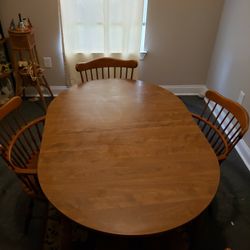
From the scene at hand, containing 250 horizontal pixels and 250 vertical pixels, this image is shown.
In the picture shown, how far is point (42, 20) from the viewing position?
2566mm

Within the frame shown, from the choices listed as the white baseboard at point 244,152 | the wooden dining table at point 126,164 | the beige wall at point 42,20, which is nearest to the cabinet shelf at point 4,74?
the beige wall at point 42,20

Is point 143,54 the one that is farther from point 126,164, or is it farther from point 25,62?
point 126,164

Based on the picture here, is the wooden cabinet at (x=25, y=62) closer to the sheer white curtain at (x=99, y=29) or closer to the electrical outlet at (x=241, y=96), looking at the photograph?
the sheer white curtain at (x=99, y=29)

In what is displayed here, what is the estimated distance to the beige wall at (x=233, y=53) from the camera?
221cm

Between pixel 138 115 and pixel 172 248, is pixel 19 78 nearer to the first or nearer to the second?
pixel 138 115

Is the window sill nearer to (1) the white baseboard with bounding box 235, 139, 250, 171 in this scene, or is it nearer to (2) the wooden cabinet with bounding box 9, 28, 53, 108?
(2) the wooden cabinet with bounding box 9, 28, 53, 108

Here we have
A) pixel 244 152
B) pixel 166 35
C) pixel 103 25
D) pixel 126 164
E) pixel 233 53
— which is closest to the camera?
pixel 126 164

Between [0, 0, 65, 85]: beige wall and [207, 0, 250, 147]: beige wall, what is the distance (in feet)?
5.62

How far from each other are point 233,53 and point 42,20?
1.92 meters

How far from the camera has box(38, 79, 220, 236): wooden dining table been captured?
927 mm

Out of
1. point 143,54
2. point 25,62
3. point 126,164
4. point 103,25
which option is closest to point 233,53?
point 143,54

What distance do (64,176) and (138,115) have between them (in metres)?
0.59

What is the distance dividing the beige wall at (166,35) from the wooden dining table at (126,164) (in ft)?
4.48

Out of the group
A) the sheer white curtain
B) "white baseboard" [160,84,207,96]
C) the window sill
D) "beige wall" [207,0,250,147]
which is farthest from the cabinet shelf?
"beige wall" [207,0,250,147]
